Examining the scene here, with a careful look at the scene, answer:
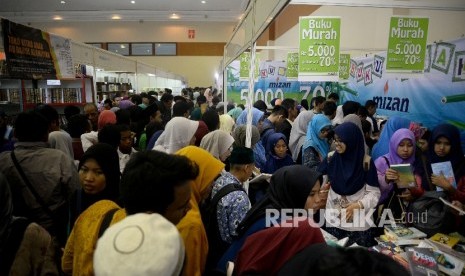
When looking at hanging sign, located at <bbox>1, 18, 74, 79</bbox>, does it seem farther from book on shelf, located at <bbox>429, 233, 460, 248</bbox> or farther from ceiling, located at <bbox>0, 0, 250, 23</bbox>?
ceiling, located at <bbox>0, 0, 250, 23</bbox>

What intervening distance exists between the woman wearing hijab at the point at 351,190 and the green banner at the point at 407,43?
1886 millimetres

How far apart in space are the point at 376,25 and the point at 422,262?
6.77 meters

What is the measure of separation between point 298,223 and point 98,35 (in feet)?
71.4

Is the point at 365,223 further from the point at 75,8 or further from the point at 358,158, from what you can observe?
the point at 75,8

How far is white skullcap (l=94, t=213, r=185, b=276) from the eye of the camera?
77 centimetres

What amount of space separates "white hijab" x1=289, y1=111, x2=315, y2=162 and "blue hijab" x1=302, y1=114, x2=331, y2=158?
2.24ft

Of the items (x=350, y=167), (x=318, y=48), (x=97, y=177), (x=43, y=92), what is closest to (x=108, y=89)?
(x=43, y=92)

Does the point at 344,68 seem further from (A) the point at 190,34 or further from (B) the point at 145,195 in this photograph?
(A) the point at 190,34

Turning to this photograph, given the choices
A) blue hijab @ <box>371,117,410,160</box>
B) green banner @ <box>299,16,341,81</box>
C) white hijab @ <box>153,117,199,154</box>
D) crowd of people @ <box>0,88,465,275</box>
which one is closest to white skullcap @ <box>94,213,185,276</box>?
crowd of people @ <box>0,88,465,275</box>

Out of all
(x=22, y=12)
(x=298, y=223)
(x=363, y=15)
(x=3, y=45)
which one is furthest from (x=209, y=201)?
(x=22, y=12)

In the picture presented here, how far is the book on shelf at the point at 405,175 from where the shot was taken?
2701 mm

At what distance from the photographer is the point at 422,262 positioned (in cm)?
189

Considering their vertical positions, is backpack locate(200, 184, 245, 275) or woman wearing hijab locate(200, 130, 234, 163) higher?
woman wearing hijab locate(200, 130, 234, 163)

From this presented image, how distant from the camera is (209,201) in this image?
2.10 m
